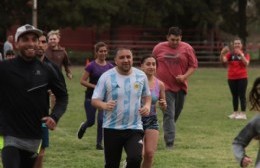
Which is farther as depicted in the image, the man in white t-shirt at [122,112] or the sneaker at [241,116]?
the sneaker at [241,116]

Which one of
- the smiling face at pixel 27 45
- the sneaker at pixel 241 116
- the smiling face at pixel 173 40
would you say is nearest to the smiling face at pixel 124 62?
the smiling face at pixel 27 45

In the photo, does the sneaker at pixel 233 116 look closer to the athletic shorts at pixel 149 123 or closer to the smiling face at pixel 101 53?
the smiling face at pixel 101 53

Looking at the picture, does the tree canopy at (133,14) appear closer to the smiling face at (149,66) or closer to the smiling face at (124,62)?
the smiling face at (149,66)

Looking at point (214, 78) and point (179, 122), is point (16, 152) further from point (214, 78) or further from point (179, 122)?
point (214, 78)

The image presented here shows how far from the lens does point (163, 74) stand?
11797mm

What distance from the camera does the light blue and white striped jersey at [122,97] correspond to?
7.63m

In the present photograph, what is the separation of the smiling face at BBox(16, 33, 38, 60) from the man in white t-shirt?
145cm

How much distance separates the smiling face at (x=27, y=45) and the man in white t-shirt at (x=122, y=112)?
4.74ft

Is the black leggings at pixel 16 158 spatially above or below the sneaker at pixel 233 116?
above

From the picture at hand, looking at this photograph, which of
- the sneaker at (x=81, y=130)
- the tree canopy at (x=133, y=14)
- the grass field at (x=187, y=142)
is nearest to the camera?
the grass field at (x=187, y=142)

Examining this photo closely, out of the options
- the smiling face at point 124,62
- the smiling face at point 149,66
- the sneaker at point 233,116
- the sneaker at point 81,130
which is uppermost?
the smiling face at point 124,62

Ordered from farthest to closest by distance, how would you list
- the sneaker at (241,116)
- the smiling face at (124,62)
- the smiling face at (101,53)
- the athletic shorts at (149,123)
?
the sneaker at (241,116), the smiling face at (101,53), the athletic shorts at (149,123), the smiling face at (124,62)

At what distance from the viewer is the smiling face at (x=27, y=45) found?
247 inches

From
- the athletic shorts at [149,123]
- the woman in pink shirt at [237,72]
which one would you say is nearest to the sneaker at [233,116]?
the woman in pink shirt at [237,72]
